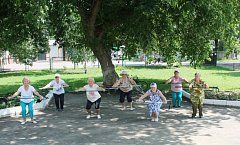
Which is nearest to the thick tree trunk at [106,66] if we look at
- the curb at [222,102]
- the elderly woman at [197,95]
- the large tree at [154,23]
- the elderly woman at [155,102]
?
the large tree at [154,23]

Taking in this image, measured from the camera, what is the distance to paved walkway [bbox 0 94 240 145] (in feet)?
35.4

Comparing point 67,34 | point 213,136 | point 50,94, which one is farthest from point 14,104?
point 67,34

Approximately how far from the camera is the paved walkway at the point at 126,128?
10781 millimetres

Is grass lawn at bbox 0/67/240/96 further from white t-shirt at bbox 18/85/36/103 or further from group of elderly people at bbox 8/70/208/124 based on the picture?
white t-shirt at bbox 18/85/36/103

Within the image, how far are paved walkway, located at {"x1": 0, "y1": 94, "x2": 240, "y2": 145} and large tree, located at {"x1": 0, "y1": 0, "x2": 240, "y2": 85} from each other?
382 centimetres

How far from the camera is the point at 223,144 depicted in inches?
405

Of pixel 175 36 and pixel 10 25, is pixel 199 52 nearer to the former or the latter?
pixel 175 36

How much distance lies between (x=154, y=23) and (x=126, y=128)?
322 inches

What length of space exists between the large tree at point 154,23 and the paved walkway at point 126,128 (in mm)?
3819

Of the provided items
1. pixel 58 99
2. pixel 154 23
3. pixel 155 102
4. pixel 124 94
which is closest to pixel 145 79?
pixel 154 23

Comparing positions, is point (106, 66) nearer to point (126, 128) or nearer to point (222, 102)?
point (222, 102)

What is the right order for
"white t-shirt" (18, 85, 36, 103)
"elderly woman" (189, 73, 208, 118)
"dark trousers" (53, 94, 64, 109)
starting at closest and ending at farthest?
"white t-shirt" (18, 85, 36, 103) < "elderly woman" (189, 73, 208, 118) < "dark trousers" (53, 94, 64, 109)

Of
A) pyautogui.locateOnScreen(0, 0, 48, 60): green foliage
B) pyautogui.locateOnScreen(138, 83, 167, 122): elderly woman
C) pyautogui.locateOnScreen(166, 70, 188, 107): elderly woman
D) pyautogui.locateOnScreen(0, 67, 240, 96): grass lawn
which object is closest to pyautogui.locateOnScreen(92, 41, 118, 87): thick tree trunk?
pyautogui.locateOnScreen(0, 67, 240, 96): grass lawn

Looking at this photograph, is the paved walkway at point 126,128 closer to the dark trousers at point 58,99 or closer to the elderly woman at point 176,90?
the dark trousers at point 58,99
